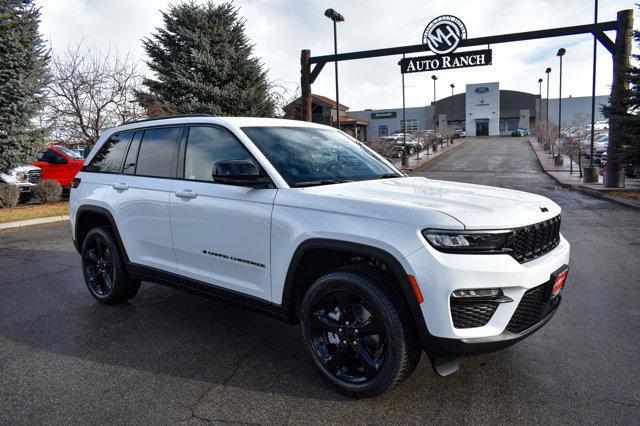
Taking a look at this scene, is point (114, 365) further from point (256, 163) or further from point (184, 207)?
point (256, 163)

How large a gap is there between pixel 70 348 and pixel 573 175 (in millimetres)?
22192

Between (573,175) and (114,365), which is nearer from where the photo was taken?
(114,365)

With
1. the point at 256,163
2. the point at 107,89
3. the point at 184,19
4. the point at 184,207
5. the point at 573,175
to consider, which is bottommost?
the point at 573,175

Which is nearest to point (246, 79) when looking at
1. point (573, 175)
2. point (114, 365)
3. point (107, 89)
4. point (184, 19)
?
point (184, 19)

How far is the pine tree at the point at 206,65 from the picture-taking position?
18.4 m

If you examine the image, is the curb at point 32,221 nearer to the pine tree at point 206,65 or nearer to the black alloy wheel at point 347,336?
the pine tree at point 206,65

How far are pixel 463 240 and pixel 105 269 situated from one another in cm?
380

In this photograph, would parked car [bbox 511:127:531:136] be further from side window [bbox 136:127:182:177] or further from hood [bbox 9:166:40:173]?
side window [bbox 136:127:182:177]

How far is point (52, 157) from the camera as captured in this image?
1579 centimetres

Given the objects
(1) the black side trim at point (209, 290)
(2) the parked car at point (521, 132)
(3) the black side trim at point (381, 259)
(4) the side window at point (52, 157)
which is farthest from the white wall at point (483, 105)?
(3) the black side trim at point (381, 259)

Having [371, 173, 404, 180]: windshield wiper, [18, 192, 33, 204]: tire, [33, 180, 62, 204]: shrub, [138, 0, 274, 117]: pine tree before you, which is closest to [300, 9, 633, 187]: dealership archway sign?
[138, 0, 274, 117]: pine tree

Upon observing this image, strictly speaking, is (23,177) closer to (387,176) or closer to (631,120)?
(387,176)

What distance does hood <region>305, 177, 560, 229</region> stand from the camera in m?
2.74

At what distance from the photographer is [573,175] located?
21.5 metres
